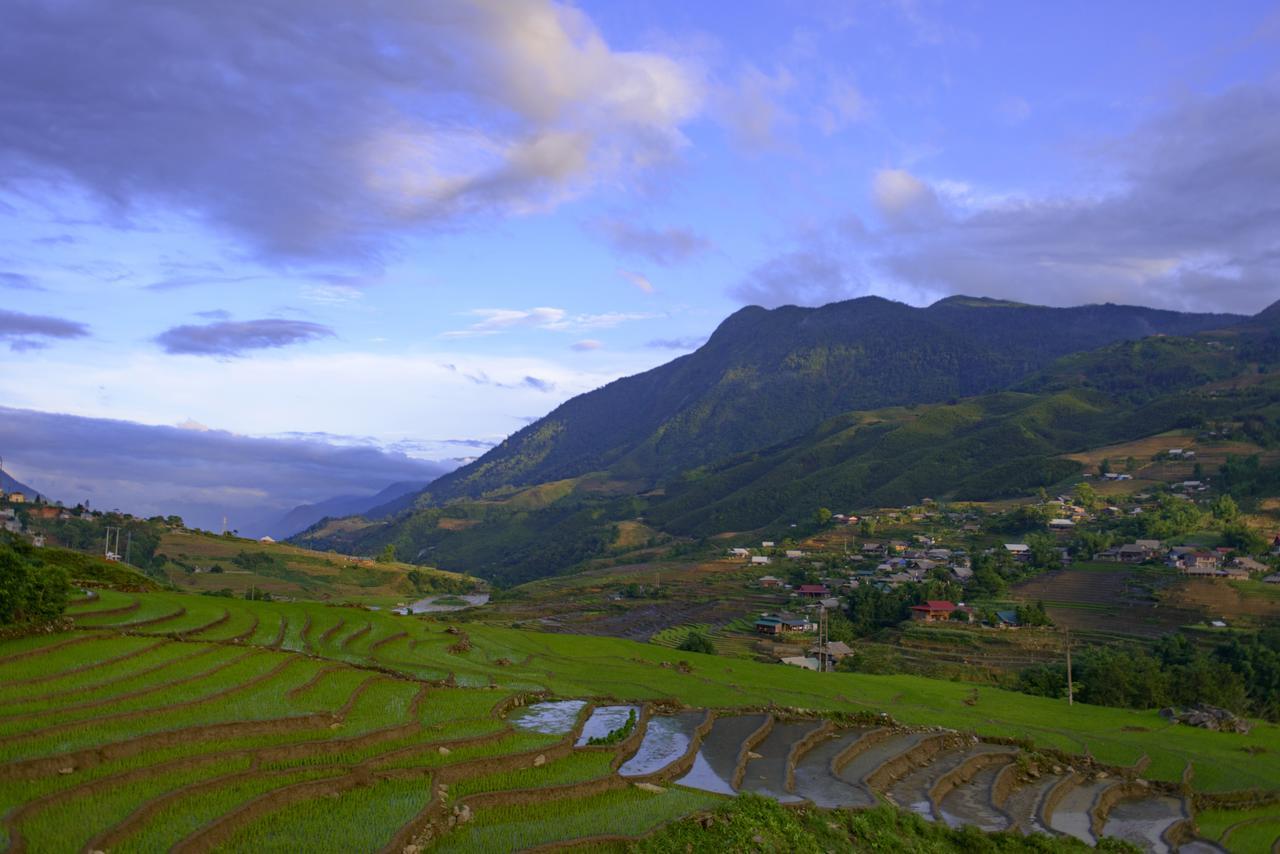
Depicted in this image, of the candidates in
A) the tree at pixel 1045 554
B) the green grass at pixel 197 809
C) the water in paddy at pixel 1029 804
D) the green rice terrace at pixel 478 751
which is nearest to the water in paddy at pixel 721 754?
the green rice terrace at pixel 478 751

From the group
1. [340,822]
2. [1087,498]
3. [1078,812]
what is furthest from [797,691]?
[1087,498]

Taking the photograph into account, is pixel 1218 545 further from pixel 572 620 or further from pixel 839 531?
pixel 572 620

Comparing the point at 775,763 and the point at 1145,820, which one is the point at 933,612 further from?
the point at 775,763

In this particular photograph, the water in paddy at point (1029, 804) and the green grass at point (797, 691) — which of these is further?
the green grass at point (797, 691)

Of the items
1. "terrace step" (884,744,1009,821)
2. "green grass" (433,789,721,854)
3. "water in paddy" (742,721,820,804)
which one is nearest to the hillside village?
"terrace step" (884,744,1009,821)

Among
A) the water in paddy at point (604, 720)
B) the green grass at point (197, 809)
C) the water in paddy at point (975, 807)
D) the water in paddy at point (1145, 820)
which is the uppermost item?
the green grass at point (197, 809)

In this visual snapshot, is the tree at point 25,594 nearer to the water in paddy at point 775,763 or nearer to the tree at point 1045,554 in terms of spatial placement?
the water in paddy at point 775,763

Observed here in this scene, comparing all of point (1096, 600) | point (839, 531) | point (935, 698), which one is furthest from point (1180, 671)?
point (839, 531)

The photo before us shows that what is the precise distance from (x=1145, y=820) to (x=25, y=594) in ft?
89.7

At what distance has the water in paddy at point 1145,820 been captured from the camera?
20.0 meters

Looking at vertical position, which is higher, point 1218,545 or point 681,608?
point 1218,545

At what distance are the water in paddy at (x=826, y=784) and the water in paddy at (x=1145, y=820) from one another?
6344mm

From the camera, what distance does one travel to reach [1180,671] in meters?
46.6

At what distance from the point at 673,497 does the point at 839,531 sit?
75.6m
